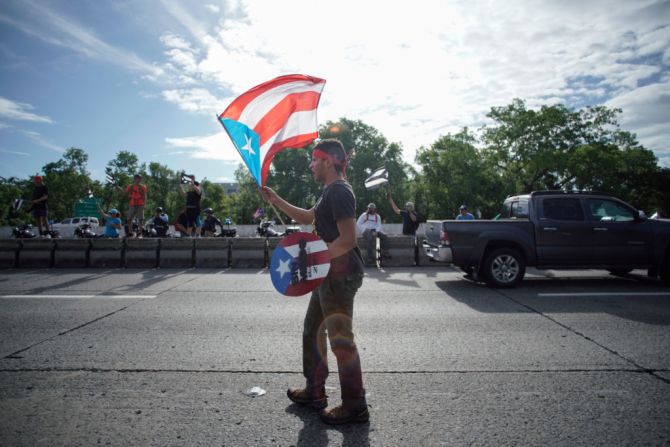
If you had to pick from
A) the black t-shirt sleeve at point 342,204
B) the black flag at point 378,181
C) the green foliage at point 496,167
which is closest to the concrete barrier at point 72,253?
the black flag at point 378,181

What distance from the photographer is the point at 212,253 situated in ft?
39.1

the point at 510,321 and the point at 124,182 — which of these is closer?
the point at 510,321

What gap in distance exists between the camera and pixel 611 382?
3.43 metres

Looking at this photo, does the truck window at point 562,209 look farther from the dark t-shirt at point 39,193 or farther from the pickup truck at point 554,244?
the dark t-shirt at point 39,193

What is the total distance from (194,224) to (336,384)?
11.3m

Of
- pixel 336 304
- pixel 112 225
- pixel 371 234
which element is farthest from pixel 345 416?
pixel 112 225

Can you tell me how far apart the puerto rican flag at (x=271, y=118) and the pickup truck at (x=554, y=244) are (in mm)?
5181

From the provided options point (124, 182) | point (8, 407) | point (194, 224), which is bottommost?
point (8, 407)

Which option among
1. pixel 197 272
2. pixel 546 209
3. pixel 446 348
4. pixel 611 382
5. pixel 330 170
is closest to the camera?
pixel 330 170

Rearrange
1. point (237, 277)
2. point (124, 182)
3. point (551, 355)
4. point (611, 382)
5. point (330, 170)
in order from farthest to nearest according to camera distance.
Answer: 1. point (124, 182)
2. point (237, 277)
3. point (551, 355)
4. point (611, 382)
5. point (330, 170)

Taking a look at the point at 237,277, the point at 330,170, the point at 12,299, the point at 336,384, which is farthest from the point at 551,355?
the point at 12,299

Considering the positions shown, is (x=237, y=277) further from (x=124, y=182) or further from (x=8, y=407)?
(x=124, y=182)

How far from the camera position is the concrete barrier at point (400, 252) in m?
12.1

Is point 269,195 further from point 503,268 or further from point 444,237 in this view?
point 503,268
